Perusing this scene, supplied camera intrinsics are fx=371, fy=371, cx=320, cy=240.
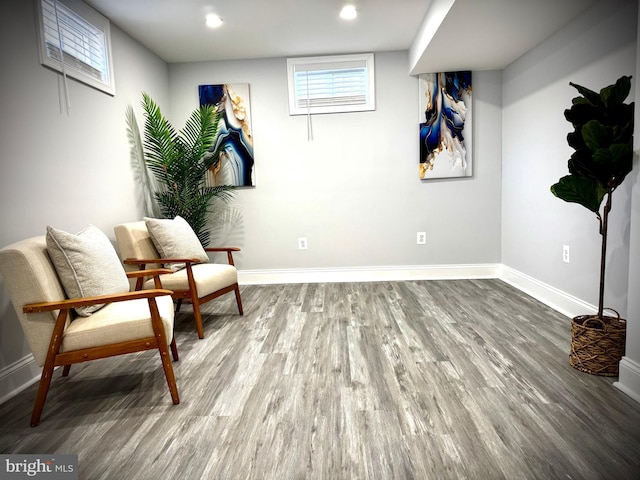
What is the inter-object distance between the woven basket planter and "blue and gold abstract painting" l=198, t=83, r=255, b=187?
10.7 ft

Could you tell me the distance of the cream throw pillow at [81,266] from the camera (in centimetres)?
175

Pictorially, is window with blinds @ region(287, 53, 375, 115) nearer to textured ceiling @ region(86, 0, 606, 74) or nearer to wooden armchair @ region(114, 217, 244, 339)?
textured ceiling @ region(86, 0, 606, 74)

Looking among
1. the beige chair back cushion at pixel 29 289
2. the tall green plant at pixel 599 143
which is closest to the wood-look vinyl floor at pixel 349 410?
the beige chair back cushion at pixel 29 289

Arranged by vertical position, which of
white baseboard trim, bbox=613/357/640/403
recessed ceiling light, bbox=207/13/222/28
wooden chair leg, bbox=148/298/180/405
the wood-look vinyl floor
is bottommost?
A: the wood-look vinyl floor

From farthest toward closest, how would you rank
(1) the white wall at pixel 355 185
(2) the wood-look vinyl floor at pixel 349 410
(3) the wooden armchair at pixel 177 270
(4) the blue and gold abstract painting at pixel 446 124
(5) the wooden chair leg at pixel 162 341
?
(1) the white wall at pixel 355 185, (4) the blue and gold abstract painting at pixel 446 124, (3) the wooden armchair at pixel 177 270, (5) the wooden chair leg at pixel 162 341, (2) the wood-look vinyl floor at pixel 349 410

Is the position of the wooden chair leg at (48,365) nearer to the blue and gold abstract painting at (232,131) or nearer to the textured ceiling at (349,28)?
the textured ceiling at (349,28)

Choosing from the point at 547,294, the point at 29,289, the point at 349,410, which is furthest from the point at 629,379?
the point at 29,289

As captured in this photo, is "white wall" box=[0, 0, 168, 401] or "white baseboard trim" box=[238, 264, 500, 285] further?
"white baseboard trim" box=[238, 264, 500, 285]

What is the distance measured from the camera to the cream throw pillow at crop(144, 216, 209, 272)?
109 inches

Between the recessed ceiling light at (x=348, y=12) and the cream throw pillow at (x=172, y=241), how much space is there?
7.15 ft

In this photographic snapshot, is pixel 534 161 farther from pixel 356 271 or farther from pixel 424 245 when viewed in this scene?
pixel 356 271

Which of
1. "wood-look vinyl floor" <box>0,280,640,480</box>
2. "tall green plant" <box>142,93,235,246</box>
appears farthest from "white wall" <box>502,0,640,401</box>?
"tall green plant" <box>142,93,235,246</box>

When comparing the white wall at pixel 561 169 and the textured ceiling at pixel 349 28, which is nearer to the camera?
the white wall at pixel 561 169

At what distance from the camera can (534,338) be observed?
239cm
